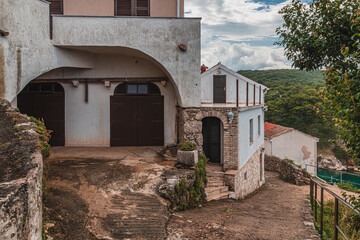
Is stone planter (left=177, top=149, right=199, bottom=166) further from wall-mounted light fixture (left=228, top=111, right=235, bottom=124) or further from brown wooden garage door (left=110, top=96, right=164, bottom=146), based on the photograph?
brown wooden garage door (left=110, top=96, right=164, bottom=146)

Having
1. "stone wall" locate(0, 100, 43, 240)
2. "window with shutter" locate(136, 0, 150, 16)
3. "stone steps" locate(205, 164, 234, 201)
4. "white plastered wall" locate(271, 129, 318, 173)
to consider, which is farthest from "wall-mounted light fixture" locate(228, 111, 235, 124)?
"white plastered wall" locate(271, 129, 318, 173)

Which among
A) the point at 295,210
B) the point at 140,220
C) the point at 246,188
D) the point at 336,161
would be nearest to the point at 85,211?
the point at 140,220

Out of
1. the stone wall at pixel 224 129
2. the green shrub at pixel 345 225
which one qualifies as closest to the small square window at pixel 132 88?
the stone wall at pixel 224 129

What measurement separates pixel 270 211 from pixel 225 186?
1695 millimetres

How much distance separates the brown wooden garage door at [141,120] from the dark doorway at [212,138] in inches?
74.1

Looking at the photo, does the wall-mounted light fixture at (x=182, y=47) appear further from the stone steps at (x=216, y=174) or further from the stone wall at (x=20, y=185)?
the stone wall at (x=20, y=185)

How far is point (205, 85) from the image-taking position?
452 inches

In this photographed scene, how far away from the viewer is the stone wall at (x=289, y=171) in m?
17.6

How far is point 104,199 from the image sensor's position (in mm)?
6031

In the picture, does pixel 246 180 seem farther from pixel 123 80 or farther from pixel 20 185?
pixel 20 185

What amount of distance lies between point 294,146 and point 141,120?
19.3m

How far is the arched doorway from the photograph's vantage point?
11.4 meters

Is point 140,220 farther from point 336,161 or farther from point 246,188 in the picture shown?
point 336,161

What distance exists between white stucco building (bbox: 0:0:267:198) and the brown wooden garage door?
43 millimetres
